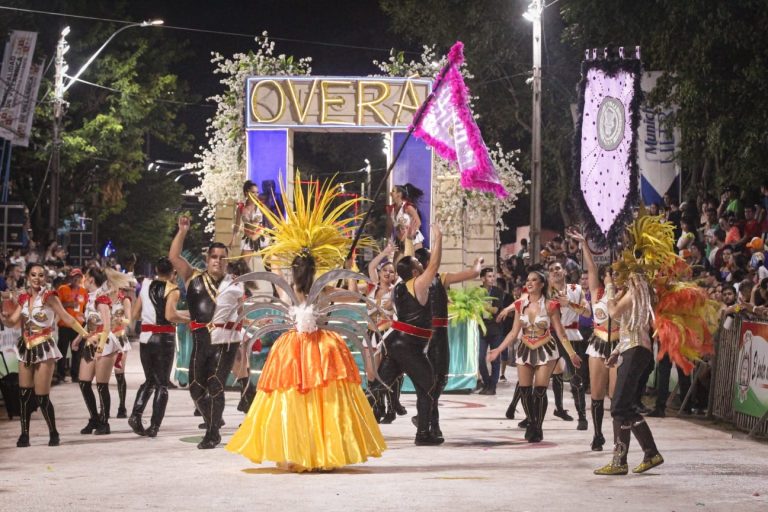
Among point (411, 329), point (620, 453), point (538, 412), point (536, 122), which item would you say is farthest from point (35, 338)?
point (536, 122)

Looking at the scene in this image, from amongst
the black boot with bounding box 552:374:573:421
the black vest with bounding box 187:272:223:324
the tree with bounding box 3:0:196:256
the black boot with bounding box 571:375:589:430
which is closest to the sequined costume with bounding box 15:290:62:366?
the black vest with bounding box 187:272:223:324

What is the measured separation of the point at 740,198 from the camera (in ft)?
74.3

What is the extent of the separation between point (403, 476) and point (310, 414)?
89 centimetres

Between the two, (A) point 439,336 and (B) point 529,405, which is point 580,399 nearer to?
(B) point 529,405

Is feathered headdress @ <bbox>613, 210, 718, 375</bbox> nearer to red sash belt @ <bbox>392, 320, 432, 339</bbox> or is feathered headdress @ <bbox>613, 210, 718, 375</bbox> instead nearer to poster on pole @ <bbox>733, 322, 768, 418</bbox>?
red sash belt @ <bbox>392, 320, 432, 339</bbox>

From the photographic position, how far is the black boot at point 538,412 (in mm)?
13203

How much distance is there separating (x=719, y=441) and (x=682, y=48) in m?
12.3

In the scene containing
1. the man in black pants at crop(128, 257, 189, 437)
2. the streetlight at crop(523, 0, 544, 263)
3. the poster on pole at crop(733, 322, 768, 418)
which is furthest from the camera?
the streetlight at crop(523, 0, 544, 263)

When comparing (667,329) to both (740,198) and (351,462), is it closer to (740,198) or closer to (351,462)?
(351,462)

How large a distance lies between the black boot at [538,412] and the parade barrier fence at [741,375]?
7.91 ft

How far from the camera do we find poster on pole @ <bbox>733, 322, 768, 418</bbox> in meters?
14.3

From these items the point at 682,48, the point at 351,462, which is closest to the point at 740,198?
the point at 682,48

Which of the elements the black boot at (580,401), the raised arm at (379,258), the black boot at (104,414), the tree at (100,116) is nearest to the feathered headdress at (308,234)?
the raised arm at (379,258)

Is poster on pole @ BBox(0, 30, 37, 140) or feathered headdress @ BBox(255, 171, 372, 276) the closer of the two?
feathered headdress @ BBox(255, 171, 372, 276)
